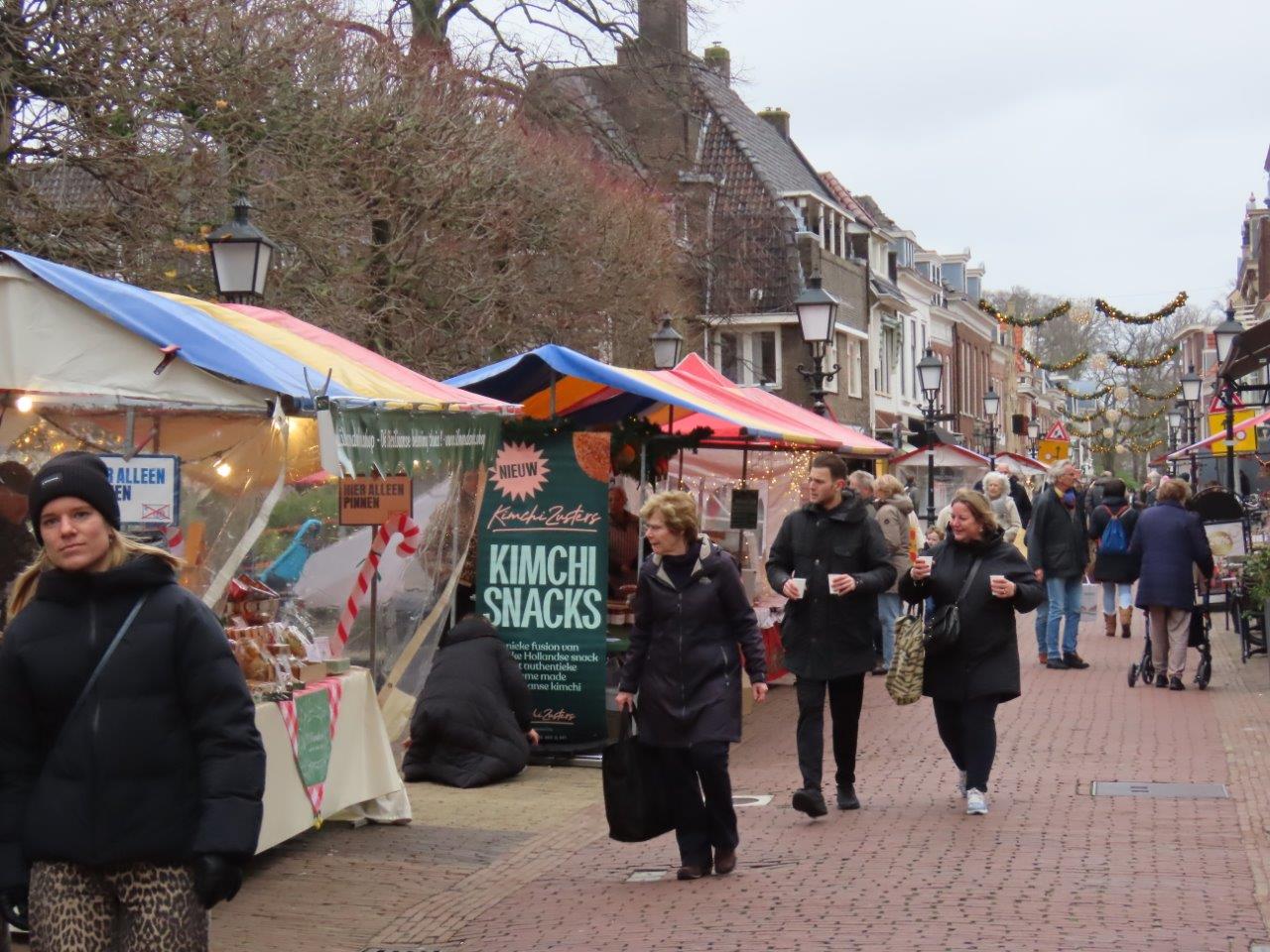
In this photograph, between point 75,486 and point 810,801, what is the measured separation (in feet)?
18.1

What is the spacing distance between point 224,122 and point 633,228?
10738 millimetres

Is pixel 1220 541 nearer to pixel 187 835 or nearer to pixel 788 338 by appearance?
pixel 187 835

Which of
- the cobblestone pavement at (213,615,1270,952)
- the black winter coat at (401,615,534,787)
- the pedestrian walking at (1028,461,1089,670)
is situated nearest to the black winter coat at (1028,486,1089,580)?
the pedestrian walking at (1028,461,1089,670)

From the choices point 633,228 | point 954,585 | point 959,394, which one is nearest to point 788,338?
point 633,228

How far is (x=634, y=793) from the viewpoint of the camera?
766cm

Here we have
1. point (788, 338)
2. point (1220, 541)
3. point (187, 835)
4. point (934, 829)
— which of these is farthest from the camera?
point (788, 338)

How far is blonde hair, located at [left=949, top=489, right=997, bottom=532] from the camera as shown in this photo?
9.00 m

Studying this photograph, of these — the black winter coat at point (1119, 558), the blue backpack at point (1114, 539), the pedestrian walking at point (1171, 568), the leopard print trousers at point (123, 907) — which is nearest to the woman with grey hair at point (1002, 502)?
the blue backpack at point (1114, 539)

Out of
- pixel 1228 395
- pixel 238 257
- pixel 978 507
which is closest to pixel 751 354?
pixel 1228 395

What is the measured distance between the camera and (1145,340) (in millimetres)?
72688

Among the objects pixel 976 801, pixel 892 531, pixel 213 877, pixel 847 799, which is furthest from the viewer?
pixel 892 531

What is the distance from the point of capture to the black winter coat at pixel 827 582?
890 centimetres

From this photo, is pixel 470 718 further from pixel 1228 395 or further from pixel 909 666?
pixel 1228 395

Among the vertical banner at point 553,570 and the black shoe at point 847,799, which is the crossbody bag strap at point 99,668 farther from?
the vertical banner at point 553,570
